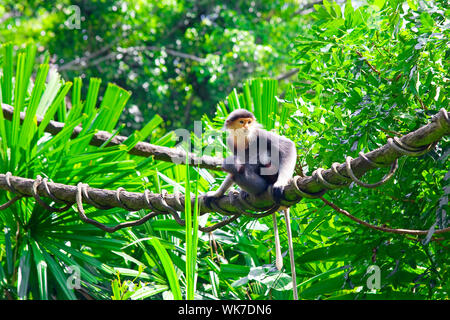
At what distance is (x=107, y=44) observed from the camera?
744 cm

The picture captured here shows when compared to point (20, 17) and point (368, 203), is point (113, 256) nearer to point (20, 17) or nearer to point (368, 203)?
point (368, 203)

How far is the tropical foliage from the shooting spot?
2.08 m

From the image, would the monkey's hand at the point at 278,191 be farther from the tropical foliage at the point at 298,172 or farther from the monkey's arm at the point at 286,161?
the tropical foliage at the point at 298,172

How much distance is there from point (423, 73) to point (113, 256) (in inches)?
73.3

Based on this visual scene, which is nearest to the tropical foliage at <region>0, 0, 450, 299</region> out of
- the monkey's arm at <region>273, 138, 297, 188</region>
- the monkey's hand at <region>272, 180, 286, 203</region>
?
the monkey's arm at <region>273, 138, 297, 188</region>

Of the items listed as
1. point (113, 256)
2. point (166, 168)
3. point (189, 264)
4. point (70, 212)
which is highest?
point (166, 168)

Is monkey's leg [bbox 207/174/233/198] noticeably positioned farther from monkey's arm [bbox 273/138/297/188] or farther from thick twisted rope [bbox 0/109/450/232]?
monkey's arm [bbox 273/138/297/188]

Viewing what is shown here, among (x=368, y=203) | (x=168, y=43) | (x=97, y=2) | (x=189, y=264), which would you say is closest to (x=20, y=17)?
(x=97, y=2)

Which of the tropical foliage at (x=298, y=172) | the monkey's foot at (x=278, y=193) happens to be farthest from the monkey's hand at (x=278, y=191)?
the tropical foliage at (x=298, y=172)

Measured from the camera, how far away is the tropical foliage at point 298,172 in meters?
2.08

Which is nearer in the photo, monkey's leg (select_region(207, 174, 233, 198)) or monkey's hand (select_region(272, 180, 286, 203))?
monkey's hand (select_region(272, 180, 286, 203))

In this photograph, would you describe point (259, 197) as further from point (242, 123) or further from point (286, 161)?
point (242, 123)

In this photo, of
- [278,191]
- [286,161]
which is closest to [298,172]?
[286,161]

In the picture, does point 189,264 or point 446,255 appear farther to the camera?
point 446,255
